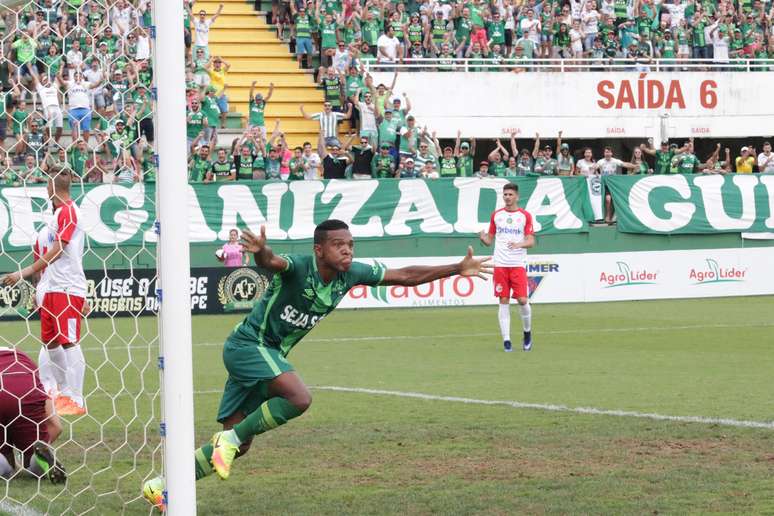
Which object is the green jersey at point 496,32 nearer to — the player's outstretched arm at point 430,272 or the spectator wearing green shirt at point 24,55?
the spectator wearing green shirt at point 24,55

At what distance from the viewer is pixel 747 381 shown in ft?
43.5

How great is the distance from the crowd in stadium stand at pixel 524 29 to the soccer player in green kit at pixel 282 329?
23.9 m

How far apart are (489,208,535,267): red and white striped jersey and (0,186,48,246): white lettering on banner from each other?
27.0 ft

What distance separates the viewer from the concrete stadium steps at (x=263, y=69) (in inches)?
1244

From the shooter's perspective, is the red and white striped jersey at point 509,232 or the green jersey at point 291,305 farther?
the red and white striped jersey at point 509,232

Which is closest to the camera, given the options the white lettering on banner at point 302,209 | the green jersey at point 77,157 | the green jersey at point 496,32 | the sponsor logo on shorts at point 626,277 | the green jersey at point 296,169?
the green jersey at point 77,157

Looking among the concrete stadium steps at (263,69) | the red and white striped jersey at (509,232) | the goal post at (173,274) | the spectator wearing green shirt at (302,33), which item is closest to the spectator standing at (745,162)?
the concrete stadium steps at (263,69)

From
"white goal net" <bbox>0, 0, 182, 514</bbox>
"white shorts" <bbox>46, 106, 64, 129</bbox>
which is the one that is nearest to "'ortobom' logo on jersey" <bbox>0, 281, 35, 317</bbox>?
"white goal net" <bbox>0, 0, 182, 514</bbox>

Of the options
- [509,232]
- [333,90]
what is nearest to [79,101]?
[509,232]

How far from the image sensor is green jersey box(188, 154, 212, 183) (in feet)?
87.5

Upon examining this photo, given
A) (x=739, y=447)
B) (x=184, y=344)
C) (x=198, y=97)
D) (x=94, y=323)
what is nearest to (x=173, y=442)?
(x=184, y=344)

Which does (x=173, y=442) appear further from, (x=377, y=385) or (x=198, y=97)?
(x=198, y=97)

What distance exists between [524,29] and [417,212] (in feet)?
29.4

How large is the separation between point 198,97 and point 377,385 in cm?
1471
